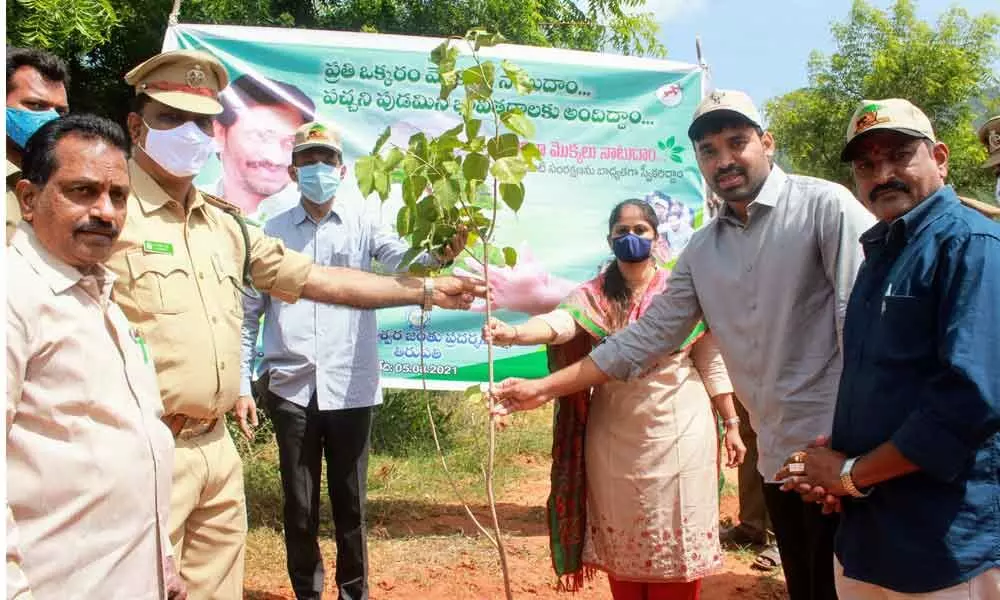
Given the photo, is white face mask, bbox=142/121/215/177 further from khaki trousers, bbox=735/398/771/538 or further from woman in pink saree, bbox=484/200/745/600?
khaki trousers, bbox=735/398/771/538

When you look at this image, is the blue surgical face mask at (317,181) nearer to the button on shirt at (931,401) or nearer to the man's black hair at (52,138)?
the man's black hair at (52,138)

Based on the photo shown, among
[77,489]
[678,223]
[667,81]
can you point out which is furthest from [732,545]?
[77,489]

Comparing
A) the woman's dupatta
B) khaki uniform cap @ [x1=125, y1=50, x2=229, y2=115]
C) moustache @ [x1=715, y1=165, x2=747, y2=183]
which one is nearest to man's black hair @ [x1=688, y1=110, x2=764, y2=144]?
moustache @ [x1=715, y1=165, x2=747, y2=183]

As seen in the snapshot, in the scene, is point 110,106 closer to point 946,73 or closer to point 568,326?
point 568,326

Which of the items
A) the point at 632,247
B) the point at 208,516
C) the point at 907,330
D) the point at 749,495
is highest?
the point at 632,247

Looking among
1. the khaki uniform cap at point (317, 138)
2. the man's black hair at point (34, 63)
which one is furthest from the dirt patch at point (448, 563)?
the man's black hair at point (34, 63)

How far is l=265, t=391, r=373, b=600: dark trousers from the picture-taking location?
4023 millimetres

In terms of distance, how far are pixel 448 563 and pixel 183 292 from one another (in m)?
2.88

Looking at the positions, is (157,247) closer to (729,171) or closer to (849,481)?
(729,171)

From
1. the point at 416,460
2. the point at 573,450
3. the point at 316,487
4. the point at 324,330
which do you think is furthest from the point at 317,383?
the point at 416,460

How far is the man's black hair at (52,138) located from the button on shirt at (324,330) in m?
2.05

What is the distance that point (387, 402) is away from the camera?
7.16 metres

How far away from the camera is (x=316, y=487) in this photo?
13.5 feet

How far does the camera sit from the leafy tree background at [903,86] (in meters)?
14.6
